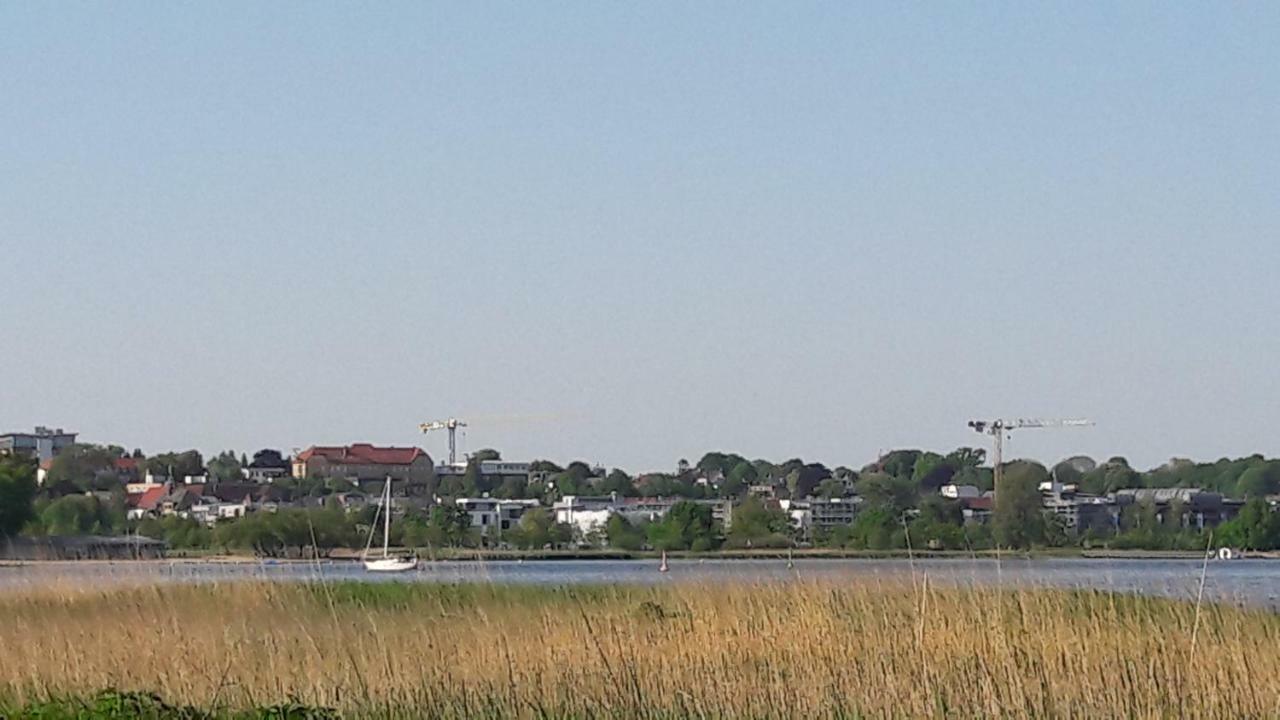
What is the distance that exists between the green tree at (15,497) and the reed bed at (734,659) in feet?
193

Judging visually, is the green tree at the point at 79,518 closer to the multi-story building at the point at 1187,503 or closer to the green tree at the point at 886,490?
the green tree at the point at 886,490

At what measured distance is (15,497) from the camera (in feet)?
282

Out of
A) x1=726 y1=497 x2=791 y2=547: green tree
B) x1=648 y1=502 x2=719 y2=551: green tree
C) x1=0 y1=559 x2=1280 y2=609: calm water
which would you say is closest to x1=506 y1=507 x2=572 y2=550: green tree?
x1=648 y1=502 x2=719 y2=551: green tree

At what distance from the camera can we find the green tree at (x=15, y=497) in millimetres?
82312

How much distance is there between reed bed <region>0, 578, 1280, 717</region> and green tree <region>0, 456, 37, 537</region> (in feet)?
193

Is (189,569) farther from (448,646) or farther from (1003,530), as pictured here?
(1003,530)

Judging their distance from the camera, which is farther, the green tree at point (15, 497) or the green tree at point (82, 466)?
the green tree at point (82, 466)

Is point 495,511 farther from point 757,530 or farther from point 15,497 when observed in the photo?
point 15,497

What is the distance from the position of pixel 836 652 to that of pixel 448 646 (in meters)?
3.65

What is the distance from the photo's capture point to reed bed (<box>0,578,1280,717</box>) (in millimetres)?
17375

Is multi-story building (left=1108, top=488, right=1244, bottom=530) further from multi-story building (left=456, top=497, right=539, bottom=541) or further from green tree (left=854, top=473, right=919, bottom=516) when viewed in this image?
multi-story building (left=456, top=497, right=539, bottom=541)

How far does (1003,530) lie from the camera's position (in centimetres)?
6681

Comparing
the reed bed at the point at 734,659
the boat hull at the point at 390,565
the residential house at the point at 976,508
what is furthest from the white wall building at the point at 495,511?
the reed bed at the point at 734,659

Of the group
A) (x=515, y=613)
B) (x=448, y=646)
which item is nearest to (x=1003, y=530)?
(x=515, y=613)
